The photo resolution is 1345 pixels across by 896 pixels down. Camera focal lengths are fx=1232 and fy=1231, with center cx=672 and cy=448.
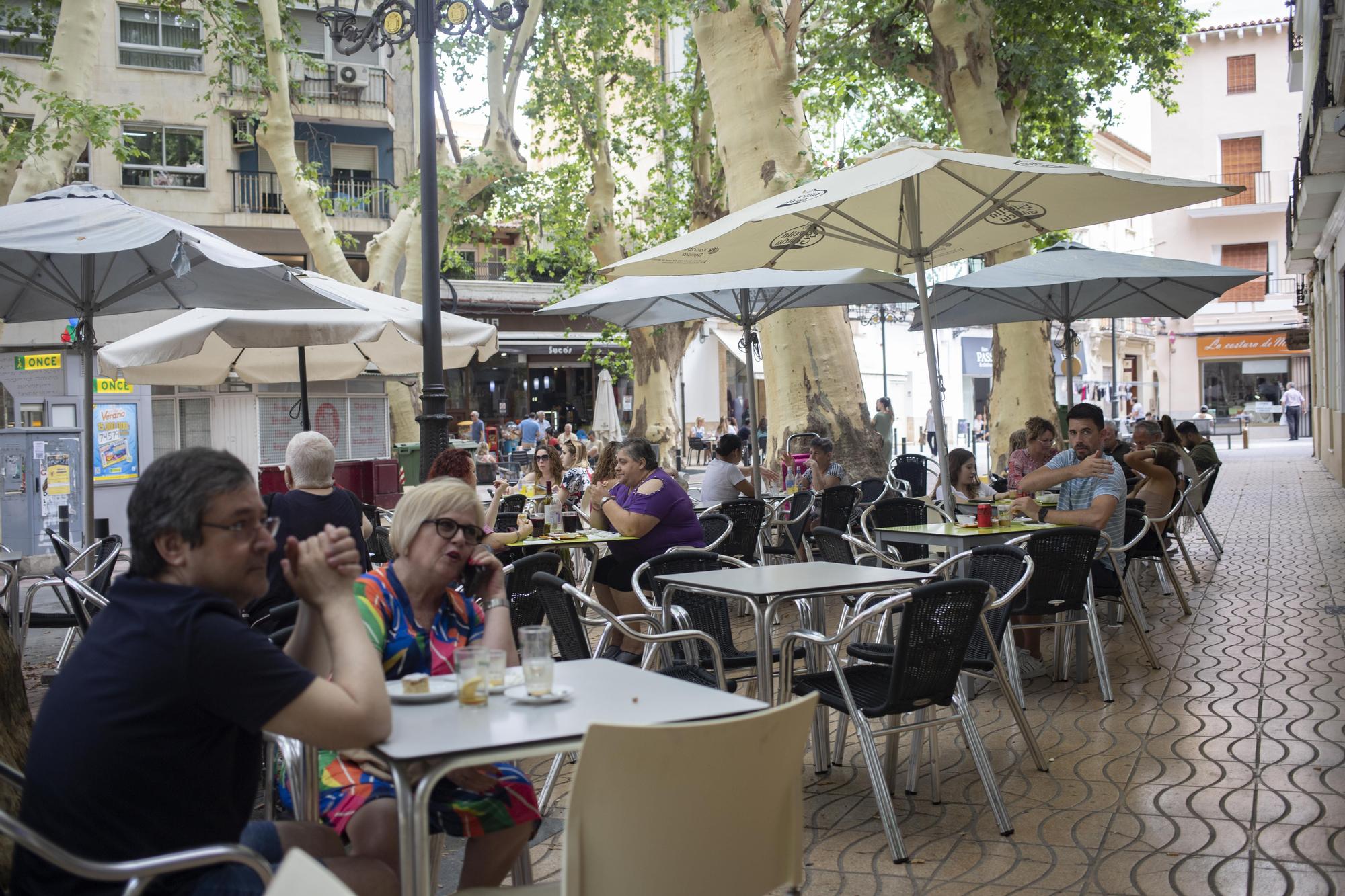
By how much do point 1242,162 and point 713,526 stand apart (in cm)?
4345

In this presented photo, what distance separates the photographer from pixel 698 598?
534 cm

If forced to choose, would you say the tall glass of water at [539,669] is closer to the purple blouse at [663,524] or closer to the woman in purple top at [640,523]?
the woman in purple top at [640,523]

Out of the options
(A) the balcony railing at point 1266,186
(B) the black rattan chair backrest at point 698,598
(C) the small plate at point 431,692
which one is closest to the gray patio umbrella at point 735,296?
(B) the black rattan chair backrest at point 698,598

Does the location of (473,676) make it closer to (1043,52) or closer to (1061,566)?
(1061,566)

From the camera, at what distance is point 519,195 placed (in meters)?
23.4

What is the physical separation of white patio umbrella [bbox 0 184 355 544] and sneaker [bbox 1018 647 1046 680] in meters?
4.73

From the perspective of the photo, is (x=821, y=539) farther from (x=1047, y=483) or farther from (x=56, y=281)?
(x=56, y=281)

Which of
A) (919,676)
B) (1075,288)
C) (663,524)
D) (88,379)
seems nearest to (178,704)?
(919,676)

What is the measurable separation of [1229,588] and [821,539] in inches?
209

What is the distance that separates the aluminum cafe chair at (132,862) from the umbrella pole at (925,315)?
205 inches

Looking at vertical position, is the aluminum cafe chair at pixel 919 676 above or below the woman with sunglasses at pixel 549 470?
below

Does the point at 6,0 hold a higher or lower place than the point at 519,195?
higher

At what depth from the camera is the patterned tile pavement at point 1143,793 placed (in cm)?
392

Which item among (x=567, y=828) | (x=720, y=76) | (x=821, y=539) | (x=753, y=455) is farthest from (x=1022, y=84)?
(x=567, y=828)
